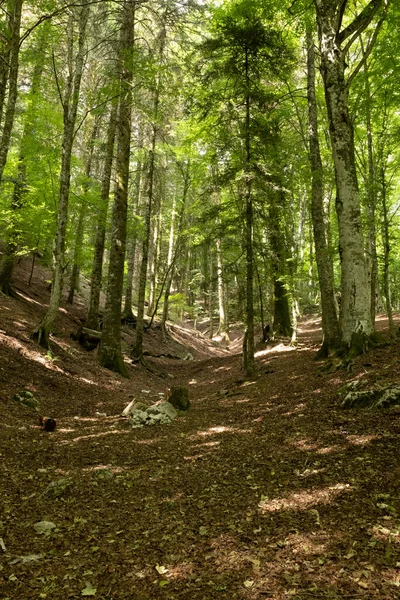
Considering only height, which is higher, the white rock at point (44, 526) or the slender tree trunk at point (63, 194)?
the slender tree trunk at point (63, 194)

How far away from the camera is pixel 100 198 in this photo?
15.2m

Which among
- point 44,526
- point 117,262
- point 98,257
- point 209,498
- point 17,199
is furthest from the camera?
point 98,257

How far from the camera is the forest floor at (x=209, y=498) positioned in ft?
9.55

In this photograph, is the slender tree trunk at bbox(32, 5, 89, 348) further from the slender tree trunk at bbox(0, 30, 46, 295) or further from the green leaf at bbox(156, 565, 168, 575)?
the green leaf at bbox(156, 565, 168, 575)

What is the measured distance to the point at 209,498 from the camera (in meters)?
4.32

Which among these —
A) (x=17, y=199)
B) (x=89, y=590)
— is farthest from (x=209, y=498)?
(x=17, y=199)

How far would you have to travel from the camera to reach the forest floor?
9.55 feet

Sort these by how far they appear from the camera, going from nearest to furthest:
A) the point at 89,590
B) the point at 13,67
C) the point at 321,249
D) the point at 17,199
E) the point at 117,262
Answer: the point at 89,590
the point at 13,67
the point at 321,249
the point at 117,262
the point at 17,199

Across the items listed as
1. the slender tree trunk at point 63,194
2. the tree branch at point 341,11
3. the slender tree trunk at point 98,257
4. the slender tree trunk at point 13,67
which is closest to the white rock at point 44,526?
the slender tree trunk at point 13,67


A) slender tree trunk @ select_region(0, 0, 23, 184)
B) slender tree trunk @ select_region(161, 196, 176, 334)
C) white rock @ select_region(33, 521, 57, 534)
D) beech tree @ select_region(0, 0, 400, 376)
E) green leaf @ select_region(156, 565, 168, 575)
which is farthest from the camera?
slender tree trunk @ select_region(161, 196, 176, 334)

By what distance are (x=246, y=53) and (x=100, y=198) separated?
7.33 m

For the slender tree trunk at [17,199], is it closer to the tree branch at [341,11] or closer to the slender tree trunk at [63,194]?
the slender tree trunk at [63,194]

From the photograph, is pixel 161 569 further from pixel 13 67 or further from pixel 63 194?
pixel 63 194

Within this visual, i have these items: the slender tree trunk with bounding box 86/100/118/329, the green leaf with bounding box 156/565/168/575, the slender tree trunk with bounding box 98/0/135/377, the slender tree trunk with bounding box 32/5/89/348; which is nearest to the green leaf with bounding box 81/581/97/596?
the green leaf with bounding box 156/565/168/575
